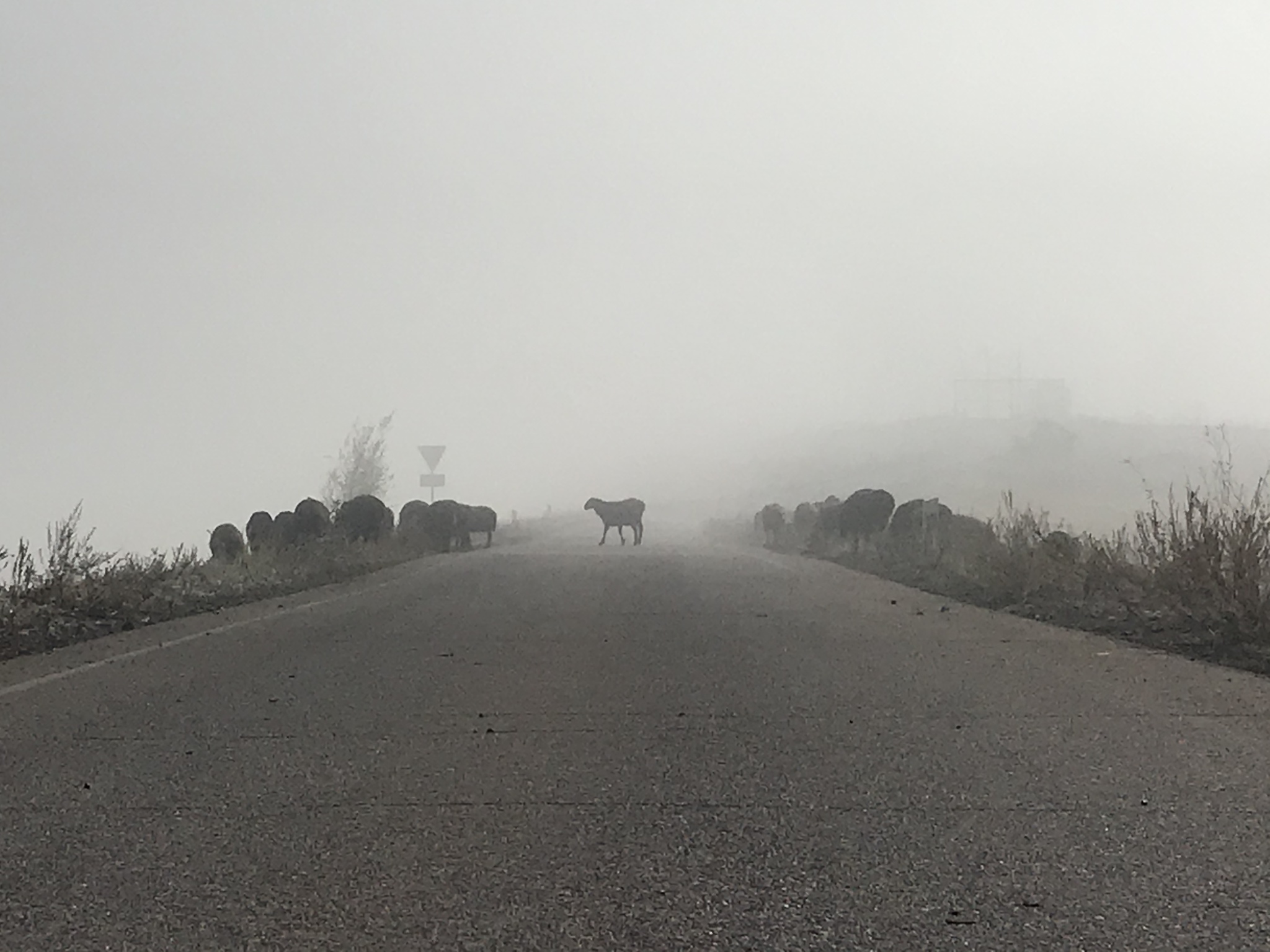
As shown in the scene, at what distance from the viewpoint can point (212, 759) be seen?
246 inches

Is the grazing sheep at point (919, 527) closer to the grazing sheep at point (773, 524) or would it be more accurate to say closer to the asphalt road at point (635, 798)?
the asphalt road at point (635, 798)

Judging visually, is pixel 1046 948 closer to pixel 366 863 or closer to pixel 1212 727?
pixel 366 863

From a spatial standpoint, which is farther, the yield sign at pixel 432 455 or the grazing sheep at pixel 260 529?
the yield sign at pixel 432 455

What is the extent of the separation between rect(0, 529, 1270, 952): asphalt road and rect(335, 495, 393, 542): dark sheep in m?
20.7

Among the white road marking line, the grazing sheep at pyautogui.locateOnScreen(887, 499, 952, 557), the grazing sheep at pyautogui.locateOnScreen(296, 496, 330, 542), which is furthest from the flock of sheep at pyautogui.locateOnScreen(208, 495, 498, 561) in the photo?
the grazing sheep at pyautogui.locateOnScreen(887, 499, 952, 557)

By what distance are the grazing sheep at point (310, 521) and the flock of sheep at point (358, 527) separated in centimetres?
1

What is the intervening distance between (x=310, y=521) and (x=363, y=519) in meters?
3.04

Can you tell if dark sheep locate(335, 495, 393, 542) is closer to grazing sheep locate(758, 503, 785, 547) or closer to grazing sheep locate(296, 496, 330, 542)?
grazing sheep locate(296, 496, 330, 542)

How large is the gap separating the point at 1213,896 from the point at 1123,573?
10.2 meters

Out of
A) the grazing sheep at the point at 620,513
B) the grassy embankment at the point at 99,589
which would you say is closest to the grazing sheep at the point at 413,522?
the grazing sheep at the point at 620,513

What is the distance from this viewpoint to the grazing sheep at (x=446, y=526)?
37.0m

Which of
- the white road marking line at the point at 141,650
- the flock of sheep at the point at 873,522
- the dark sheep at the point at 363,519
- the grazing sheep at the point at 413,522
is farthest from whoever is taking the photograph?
the grazing sheep at the point at 413,522

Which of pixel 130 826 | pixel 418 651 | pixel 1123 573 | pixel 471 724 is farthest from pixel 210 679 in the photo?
pixel 1123 573

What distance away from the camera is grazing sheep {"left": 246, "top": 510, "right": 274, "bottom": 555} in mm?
28500
